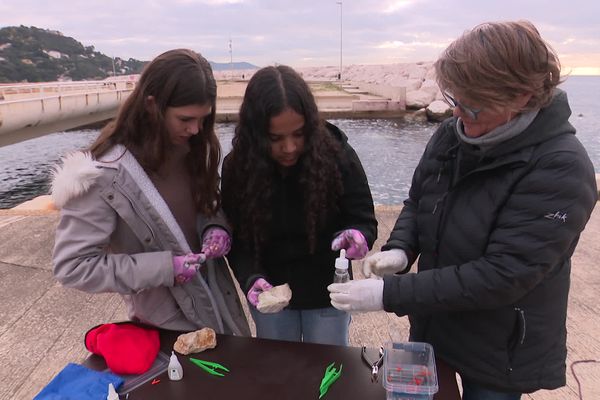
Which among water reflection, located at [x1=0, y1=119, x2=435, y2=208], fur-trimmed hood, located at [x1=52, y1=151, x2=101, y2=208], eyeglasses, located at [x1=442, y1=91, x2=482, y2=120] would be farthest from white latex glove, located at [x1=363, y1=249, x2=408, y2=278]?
water reflection, located at [x1=0, y1=119, x2=435, y2=208]

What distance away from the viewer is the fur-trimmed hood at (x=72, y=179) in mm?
1375

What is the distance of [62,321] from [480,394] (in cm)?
304

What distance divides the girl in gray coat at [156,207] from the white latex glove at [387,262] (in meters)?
Result: 0.60

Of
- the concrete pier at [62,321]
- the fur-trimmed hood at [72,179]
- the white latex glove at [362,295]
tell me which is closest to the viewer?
the white latex glove at [362,295]

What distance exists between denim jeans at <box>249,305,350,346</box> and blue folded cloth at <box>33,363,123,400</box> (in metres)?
0.74

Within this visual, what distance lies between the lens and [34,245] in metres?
4.45

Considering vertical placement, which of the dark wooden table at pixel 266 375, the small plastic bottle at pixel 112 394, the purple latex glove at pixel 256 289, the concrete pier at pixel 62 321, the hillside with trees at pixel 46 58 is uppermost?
the hillside with trees at pixel 46 58

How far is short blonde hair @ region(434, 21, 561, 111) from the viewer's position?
101 centimetres

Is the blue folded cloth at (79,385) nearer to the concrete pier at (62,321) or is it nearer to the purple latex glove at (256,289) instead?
the purple latex glove at (256,289)

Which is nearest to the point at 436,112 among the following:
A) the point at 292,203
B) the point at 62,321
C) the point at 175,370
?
the point at 62,321

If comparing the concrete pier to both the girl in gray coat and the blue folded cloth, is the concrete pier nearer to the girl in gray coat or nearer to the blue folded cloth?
the girl in gray coat

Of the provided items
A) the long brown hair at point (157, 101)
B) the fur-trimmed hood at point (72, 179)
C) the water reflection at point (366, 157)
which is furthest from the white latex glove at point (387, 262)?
the water reflection at point (366, 157)

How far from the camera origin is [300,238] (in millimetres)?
1766

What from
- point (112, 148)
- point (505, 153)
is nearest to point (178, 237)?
point (112, 148)
